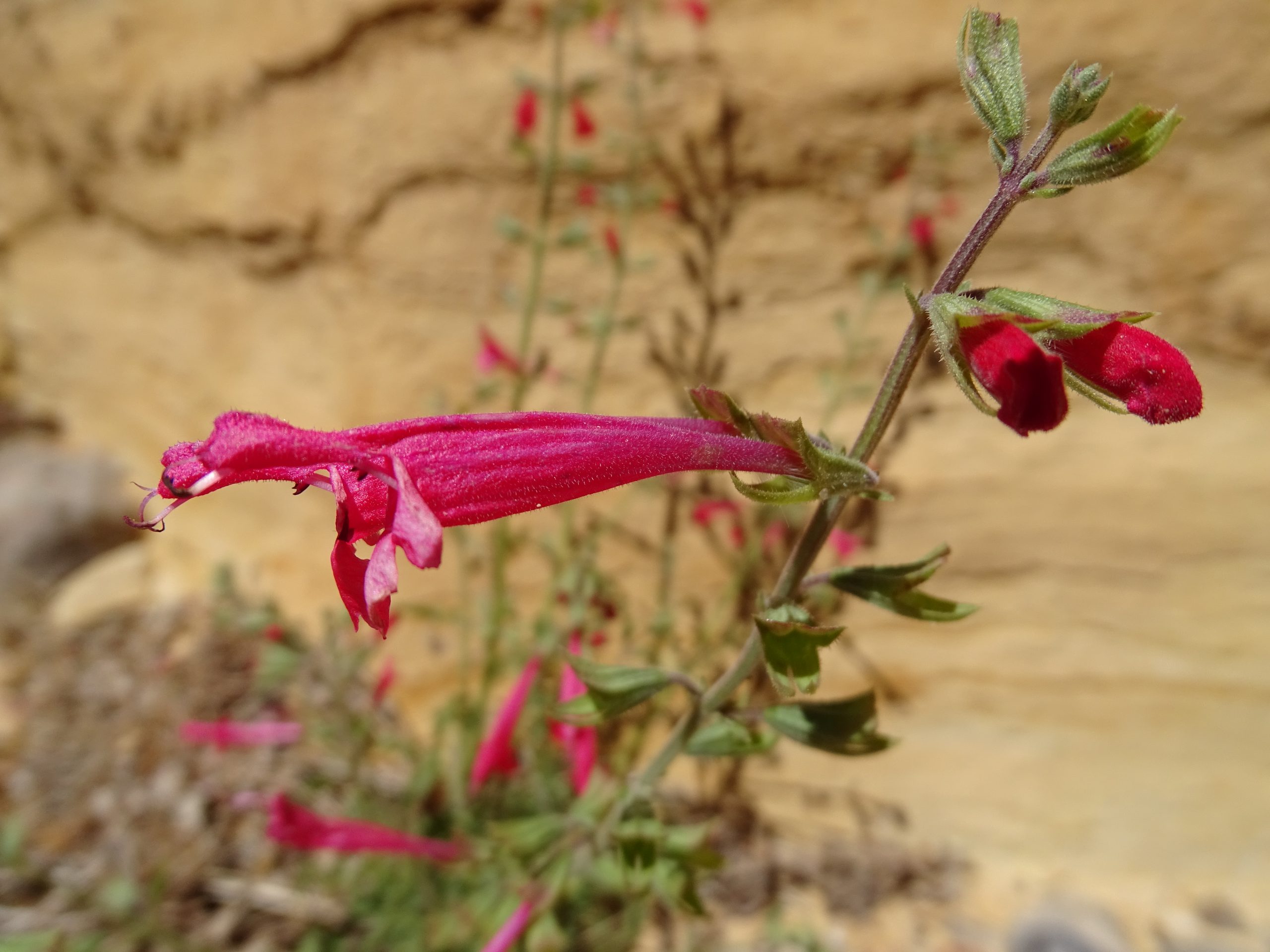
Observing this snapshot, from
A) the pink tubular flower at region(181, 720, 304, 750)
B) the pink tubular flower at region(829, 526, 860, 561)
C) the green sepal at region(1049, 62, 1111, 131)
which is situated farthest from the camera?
the pink tubular flower at region(181, 720, 304, 750)

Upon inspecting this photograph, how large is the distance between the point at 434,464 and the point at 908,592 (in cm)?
62

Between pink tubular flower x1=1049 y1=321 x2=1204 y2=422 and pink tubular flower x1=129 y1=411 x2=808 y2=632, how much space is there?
0.31m

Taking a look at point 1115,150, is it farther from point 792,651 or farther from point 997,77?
point 792,651

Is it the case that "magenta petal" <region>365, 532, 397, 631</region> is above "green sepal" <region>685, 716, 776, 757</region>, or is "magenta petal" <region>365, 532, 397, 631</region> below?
above

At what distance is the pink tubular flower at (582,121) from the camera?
198cm

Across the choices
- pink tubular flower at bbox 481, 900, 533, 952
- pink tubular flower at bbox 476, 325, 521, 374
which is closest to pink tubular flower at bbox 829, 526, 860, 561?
pink tubular flower at bbox 476, 325, 521, 374

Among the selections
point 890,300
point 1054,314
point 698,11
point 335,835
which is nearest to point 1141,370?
point 1054,314

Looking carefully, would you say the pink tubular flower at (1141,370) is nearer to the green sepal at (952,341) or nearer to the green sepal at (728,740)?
the green sepal at (952,341)

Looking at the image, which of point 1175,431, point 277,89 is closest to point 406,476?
point 1175,431

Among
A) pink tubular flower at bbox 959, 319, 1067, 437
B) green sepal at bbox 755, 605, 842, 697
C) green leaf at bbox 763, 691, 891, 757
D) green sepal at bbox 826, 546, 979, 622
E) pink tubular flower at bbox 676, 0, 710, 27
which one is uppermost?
pink tubular flower at bbox 676, 0, 710, 27

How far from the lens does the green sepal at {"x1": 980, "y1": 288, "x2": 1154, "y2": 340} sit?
757 mm

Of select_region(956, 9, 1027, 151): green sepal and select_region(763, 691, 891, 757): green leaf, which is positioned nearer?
select_region(956, 9, 1027, 151): green sepal

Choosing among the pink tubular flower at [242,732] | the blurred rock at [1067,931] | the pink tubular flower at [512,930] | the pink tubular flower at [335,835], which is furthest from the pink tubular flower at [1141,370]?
the pink tubular flower at [242,732]

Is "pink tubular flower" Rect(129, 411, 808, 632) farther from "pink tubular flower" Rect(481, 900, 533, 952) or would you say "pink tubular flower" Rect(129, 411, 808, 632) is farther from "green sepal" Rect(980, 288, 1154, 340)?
"pink tubular flower" Rect(481, 900, 533, 952)
